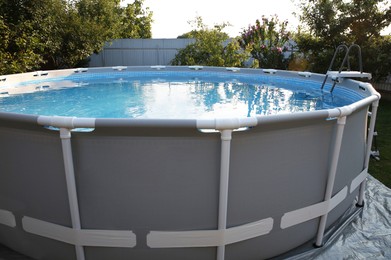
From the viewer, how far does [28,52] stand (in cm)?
830

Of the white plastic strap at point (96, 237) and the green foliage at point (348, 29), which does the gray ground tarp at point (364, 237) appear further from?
the green foliage at point (348, 29)

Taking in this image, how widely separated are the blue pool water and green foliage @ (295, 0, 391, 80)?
3.14 metres

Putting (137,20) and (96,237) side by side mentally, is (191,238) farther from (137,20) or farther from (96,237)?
(137,20)

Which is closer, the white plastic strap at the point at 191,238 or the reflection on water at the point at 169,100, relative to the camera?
the white plastic strap at the point at 191,238

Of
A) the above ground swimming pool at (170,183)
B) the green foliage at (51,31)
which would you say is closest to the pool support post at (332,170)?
the above ground swimming pool at (170,183)

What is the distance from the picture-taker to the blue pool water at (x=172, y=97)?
4.63m

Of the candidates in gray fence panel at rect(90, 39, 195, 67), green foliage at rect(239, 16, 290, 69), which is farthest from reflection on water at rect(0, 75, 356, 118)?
gray fence panel at rect(90, 39, 195, 67)

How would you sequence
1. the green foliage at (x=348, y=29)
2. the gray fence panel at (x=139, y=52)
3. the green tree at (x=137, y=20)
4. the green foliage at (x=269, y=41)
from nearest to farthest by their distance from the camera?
the green foliage at (x=348, y=29), the green foliage at (x=269, y=41), the gray fence panel at (x=139, y=52), the green tree at (x=137, y=20)

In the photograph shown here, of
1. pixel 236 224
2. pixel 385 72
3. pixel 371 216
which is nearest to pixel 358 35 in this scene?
pixel 385 72

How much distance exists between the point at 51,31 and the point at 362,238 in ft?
35.3

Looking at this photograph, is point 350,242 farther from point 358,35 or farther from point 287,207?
point 358,35

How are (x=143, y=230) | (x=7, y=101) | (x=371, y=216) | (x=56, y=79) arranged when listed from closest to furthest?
1. (x=143, y=230)
2. (x=371, y=216)
3. (x=7, y=101)
4. (x=56, y=79)

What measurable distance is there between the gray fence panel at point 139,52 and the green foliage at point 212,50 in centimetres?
388

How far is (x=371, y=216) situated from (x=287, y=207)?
114cm
